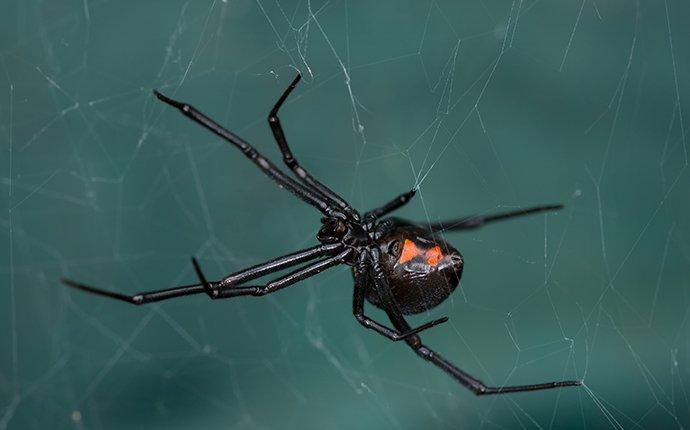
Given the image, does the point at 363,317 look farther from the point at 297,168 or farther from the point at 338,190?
the point at 338,190

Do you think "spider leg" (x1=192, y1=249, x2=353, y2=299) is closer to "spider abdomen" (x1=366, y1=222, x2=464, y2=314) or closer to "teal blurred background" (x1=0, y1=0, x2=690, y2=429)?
"spider abdomen" (x1=366, y1=222, x2=464, y2=314)

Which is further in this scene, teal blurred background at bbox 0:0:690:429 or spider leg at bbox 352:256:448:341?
teal blurred background at bbox 0:0:690:429

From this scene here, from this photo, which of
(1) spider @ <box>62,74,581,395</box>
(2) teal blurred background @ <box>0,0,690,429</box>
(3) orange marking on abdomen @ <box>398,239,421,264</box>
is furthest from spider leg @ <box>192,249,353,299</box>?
(2) teal blurred background @ <box>0,0,690,429</box>

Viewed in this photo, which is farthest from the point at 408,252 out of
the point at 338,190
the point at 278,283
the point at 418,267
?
the point at 338,190

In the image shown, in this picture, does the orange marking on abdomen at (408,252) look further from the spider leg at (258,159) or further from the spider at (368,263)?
the spider leg at (258,159)

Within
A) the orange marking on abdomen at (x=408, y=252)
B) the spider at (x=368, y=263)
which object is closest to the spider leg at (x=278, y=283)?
the spider at (x=368, y=263)

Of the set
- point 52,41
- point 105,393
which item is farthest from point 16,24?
point 105,393

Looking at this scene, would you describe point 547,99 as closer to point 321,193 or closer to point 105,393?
point 321,193
